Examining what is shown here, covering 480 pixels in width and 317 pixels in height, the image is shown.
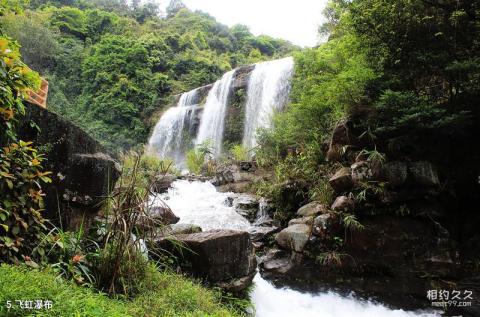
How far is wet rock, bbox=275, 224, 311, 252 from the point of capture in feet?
19.7

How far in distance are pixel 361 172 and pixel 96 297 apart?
4982mm

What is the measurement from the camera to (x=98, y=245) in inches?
143

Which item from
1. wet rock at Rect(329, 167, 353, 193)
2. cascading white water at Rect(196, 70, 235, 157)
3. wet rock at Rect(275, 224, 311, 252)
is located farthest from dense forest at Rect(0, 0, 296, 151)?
wet rock at Rect(329, 167, 353, 193)

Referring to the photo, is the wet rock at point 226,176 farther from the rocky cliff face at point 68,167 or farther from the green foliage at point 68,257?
the green foliage at point 68,257

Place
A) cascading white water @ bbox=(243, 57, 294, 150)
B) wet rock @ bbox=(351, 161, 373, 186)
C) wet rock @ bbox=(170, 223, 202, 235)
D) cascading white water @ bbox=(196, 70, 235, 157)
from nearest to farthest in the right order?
1. wet rock @ bbox=(170, 223, 202, 235)
2. wet rock @ bbox=(351, 161, 373, 186)
3. cascading white water @ bbox=(243, 57, 294, 150)
4. cascading white water @ bbox=(196, 70, 235, 157)

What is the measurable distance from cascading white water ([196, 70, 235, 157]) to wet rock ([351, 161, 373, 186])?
11.6 metres

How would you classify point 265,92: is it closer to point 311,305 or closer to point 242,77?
point 242,77

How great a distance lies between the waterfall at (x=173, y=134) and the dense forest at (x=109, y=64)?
3.06 metres

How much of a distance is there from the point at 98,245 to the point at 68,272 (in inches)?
23.2

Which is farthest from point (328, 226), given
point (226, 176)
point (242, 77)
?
point (242, 77)

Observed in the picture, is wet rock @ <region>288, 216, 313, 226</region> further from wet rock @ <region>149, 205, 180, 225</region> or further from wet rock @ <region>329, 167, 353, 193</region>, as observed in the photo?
wet rock @ <region>149, 205, 180, 225</region>

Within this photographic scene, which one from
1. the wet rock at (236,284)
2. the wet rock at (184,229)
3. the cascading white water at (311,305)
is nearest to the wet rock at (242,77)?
the wet rock at (184,229)

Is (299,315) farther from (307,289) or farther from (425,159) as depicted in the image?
(425,159)

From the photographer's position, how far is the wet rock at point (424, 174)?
5758mm
